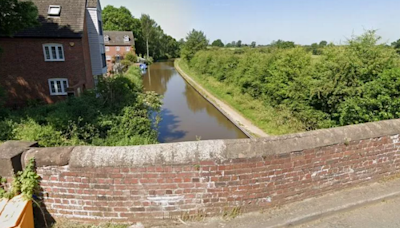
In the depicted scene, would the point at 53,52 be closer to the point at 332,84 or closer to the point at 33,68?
the point at 33,68

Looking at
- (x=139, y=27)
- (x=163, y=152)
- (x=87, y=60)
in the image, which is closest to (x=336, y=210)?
(x=163, y=152)

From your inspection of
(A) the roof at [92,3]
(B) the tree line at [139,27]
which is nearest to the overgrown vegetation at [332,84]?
(A) the roof at [92,3]

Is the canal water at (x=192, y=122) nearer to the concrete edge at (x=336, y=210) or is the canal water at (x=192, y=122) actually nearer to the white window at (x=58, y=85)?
A: the concrete edge at (x=336, y=210)

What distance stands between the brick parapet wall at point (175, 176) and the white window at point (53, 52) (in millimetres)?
14067

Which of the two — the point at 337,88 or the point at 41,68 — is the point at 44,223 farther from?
the point at 41,68

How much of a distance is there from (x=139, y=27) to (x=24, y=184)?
7071cm

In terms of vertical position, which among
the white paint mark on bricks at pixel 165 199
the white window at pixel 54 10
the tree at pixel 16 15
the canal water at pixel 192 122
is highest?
the white window at pixel 54 10

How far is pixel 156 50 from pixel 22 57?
57.9m

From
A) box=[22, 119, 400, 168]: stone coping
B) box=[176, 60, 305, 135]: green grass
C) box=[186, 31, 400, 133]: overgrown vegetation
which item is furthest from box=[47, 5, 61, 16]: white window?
box=[22, 119, 400, 168]: stone coping

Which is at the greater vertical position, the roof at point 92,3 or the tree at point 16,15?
the roof at point 92,3

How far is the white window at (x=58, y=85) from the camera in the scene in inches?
578

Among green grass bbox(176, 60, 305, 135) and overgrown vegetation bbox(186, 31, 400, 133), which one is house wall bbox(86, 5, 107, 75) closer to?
green grass bbox(176, 60, 305, 135)

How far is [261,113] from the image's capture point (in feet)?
42.7

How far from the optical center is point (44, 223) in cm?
278
